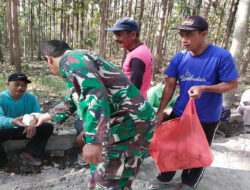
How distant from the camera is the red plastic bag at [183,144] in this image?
6.15ft

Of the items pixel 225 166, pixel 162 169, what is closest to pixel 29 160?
pixel 162 169

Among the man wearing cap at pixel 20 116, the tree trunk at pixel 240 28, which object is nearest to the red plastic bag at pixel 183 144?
the man wearing cap at pixel 20 116

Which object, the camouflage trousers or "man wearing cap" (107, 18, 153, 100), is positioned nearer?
the camouflage trousers

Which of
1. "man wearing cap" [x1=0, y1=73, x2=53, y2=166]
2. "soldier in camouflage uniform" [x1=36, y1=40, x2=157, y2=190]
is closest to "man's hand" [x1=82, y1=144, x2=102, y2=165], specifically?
"soldier in camouflage uniform" [x1=36, y1=40, x2=157, y2=190]

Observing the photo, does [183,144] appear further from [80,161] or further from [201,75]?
[80,161]

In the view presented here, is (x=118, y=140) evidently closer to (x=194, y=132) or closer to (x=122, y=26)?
(x=194, y=132)

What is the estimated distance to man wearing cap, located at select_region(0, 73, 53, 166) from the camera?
265 cm

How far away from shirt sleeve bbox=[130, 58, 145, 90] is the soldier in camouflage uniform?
585 mm

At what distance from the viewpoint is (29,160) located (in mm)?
2758

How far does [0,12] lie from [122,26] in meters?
13.1

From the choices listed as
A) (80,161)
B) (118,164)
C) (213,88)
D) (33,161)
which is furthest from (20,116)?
(213,88)

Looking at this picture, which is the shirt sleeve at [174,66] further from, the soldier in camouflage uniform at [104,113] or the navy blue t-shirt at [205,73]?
the soldier in camouflage uniform at [104,113]

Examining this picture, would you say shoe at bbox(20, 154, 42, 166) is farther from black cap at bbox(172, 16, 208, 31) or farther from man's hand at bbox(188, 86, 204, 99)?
black cap at bbox(172, 16, 208, 31)

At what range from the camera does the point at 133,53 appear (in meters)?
2.03
